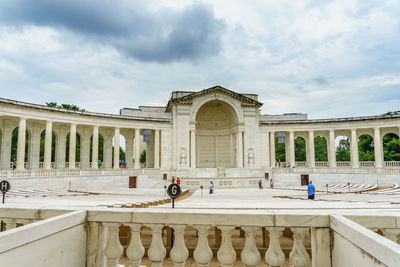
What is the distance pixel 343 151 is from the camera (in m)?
92.6

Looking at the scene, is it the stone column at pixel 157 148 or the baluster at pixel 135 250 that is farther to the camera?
the stone column at pixel 157 148

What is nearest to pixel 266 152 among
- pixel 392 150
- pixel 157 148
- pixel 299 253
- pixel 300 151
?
pixel 157 148

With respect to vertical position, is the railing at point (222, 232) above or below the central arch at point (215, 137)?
below

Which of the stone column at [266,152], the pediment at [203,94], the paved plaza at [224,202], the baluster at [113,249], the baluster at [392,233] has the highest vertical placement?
the pediment at [203,94]

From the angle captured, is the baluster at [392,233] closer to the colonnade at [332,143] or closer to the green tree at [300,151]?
the colonnade at [332,143]

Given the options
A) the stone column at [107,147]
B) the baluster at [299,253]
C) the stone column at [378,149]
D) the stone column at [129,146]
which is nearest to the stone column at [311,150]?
the stone column at [378,149]

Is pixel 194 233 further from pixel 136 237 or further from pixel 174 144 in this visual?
pixel 174 144

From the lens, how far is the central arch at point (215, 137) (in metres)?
55.5

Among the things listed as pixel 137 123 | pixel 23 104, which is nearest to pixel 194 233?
pixel 23 104

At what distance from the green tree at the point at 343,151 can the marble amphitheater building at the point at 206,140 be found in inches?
1332

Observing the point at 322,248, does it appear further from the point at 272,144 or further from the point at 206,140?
the point at 206,140

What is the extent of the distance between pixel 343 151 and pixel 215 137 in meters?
59.3

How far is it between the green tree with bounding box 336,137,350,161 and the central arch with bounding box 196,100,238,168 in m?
52.7

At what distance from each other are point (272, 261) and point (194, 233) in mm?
8765
